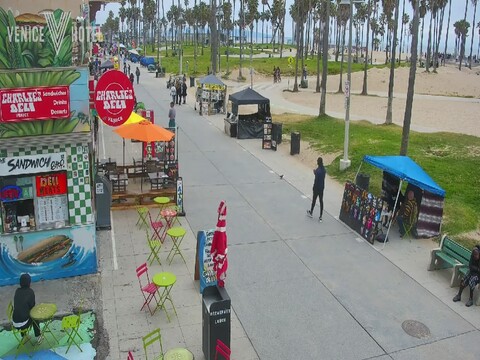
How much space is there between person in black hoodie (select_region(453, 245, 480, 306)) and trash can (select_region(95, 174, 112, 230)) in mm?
8437

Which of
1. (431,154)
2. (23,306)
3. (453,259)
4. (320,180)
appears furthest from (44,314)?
(431,154)

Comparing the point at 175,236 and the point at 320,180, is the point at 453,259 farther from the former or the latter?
the point at 175,236

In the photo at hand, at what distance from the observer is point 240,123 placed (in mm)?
24766

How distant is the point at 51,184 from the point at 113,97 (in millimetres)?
2156

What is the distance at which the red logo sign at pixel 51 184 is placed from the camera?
32.6 feet

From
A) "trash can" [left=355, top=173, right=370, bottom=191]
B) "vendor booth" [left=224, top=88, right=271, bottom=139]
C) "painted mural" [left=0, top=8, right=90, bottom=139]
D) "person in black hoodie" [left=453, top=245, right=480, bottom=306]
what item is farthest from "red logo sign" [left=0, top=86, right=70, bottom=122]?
"vendor booth" [left=224, top=88, right=271, bottom=139]

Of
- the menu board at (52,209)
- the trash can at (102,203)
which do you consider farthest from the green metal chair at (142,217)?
the menu board at (52,209)

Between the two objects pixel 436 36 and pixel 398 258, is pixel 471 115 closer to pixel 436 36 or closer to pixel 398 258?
pixel 398 258

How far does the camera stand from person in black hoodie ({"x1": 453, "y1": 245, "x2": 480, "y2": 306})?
9.53 m

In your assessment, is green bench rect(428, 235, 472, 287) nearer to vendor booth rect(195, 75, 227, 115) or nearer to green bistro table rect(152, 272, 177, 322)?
green bistro table rect(152, 272, 177, 322)

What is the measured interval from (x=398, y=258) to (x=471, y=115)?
27.7 m

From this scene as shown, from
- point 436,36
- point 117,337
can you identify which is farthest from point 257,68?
point 117,337

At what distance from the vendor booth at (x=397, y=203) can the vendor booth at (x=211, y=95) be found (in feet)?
63.2

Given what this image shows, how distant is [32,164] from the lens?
9.65 meters
